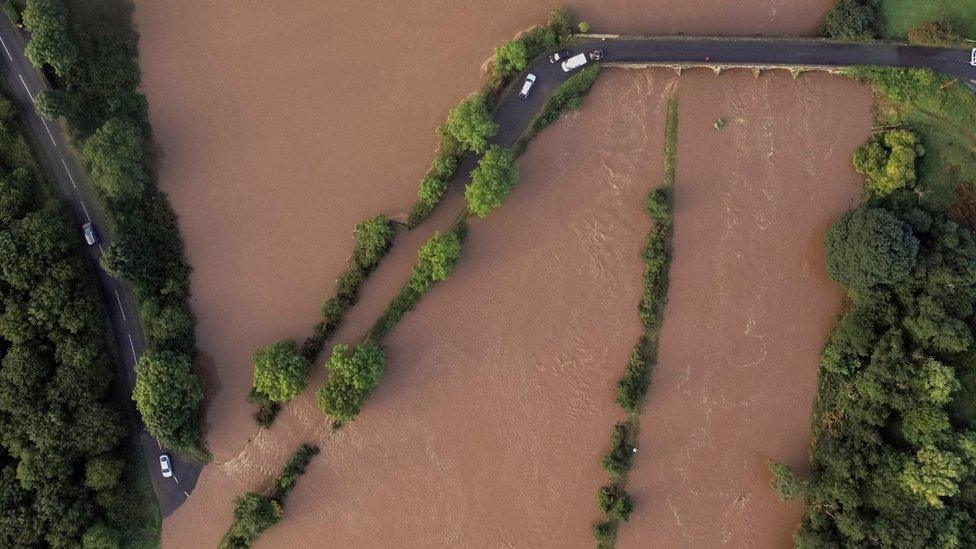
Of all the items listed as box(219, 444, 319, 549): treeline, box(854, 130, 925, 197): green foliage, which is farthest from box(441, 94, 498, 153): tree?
box(854, 130, 925, 197): green foliage

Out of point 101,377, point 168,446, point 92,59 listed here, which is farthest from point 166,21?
point 168,446

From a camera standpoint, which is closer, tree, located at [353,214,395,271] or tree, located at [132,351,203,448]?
tree, located at [132,351,203,448]

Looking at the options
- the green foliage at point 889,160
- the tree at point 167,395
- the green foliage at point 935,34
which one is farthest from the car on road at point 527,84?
the tree at point 167,395

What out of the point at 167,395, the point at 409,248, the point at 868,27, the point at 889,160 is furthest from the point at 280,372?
the point at 868,27

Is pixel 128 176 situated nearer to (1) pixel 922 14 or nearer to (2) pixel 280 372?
(2) pixel 280 372

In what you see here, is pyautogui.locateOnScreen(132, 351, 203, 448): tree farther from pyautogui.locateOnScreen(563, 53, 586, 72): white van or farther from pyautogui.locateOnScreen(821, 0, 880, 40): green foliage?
pyautogui.locateOnScreen(821, 0, 880, 40): green foliage
